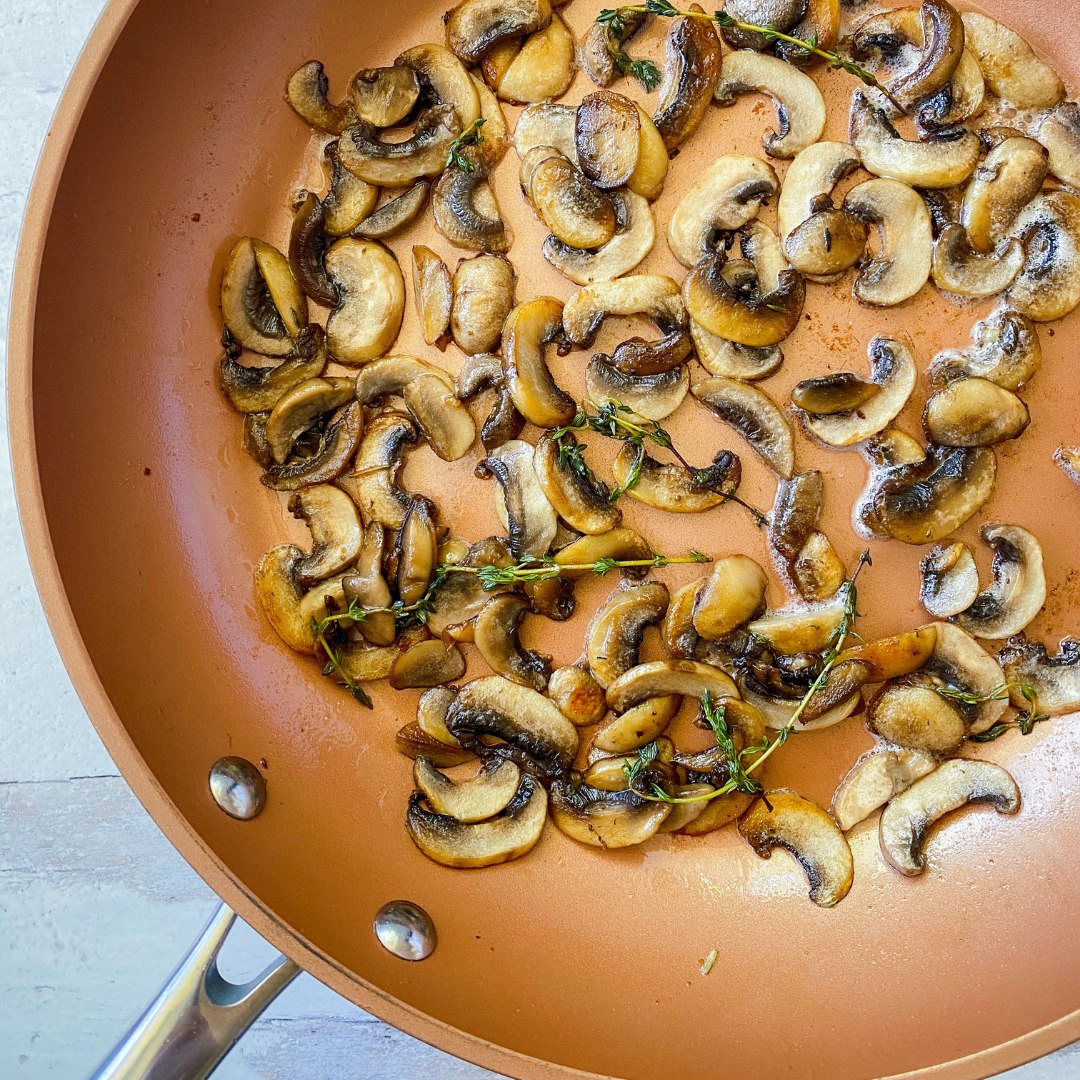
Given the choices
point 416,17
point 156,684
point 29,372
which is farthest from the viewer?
point 416,17

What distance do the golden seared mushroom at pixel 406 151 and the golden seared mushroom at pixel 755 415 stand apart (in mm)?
543

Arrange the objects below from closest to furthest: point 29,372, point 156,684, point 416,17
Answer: point 29,372 → point 156,684 → point 416,17

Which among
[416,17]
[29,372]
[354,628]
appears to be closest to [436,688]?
[354,628]

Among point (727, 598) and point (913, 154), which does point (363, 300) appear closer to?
point (727, 598)

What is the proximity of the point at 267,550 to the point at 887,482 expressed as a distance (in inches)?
Result: 38.5

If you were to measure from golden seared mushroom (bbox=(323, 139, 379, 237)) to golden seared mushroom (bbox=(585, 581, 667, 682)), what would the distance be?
0.72 m

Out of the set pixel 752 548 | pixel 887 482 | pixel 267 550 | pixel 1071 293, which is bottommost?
pixel 267 550

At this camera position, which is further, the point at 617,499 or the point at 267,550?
the point at 267,550

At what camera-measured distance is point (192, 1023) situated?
3.80ft

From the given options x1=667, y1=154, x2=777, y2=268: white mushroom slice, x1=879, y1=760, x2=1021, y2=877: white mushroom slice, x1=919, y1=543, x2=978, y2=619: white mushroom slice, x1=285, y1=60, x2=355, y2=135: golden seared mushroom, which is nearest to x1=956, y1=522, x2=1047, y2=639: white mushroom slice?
x1=919, y1=543, x2=978, y2=619: white mushroom slice

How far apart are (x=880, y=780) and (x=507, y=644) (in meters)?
0.60

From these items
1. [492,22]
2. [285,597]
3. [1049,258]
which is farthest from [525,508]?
[1049,258]

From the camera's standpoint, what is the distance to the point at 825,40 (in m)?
1.32

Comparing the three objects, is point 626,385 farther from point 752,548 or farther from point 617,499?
point 752,548
